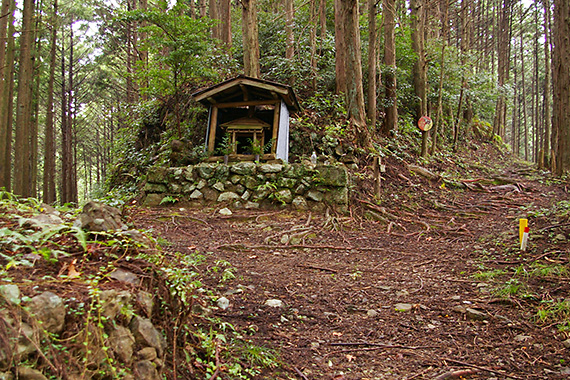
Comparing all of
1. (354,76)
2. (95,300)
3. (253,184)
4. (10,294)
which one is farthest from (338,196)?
(10,294)

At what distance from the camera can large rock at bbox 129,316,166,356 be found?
191cm

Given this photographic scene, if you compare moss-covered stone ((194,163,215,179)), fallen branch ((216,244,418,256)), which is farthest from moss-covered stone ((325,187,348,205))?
moss-covered stone ((194,163,215,179))

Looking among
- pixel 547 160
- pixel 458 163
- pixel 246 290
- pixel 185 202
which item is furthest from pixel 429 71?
pixel 246 290

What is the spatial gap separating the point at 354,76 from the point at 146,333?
10.7m

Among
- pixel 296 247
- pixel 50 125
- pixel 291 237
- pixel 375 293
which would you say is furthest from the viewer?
pixel 50 125

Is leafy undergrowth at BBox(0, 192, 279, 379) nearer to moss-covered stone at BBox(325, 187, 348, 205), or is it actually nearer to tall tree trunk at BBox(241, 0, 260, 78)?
moss-covered stone at BBox(325, 187, 348, 205)

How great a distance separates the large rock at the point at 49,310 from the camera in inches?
60.9

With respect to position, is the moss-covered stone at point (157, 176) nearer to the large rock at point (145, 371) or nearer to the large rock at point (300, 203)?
the large rock at point (300, 203)

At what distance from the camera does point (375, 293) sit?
4375 mm

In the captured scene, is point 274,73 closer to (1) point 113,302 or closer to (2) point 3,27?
(2) point 3,27

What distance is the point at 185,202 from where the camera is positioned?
8.73 meters

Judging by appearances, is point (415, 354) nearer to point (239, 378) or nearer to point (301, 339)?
point (301, 339)

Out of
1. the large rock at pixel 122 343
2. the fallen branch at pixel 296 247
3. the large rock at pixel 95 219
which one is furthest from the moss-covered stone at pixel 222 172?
the large rock at pixel 122 343

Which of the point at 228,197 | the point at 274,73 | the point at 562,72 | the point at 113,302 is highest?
the point at 274,73
